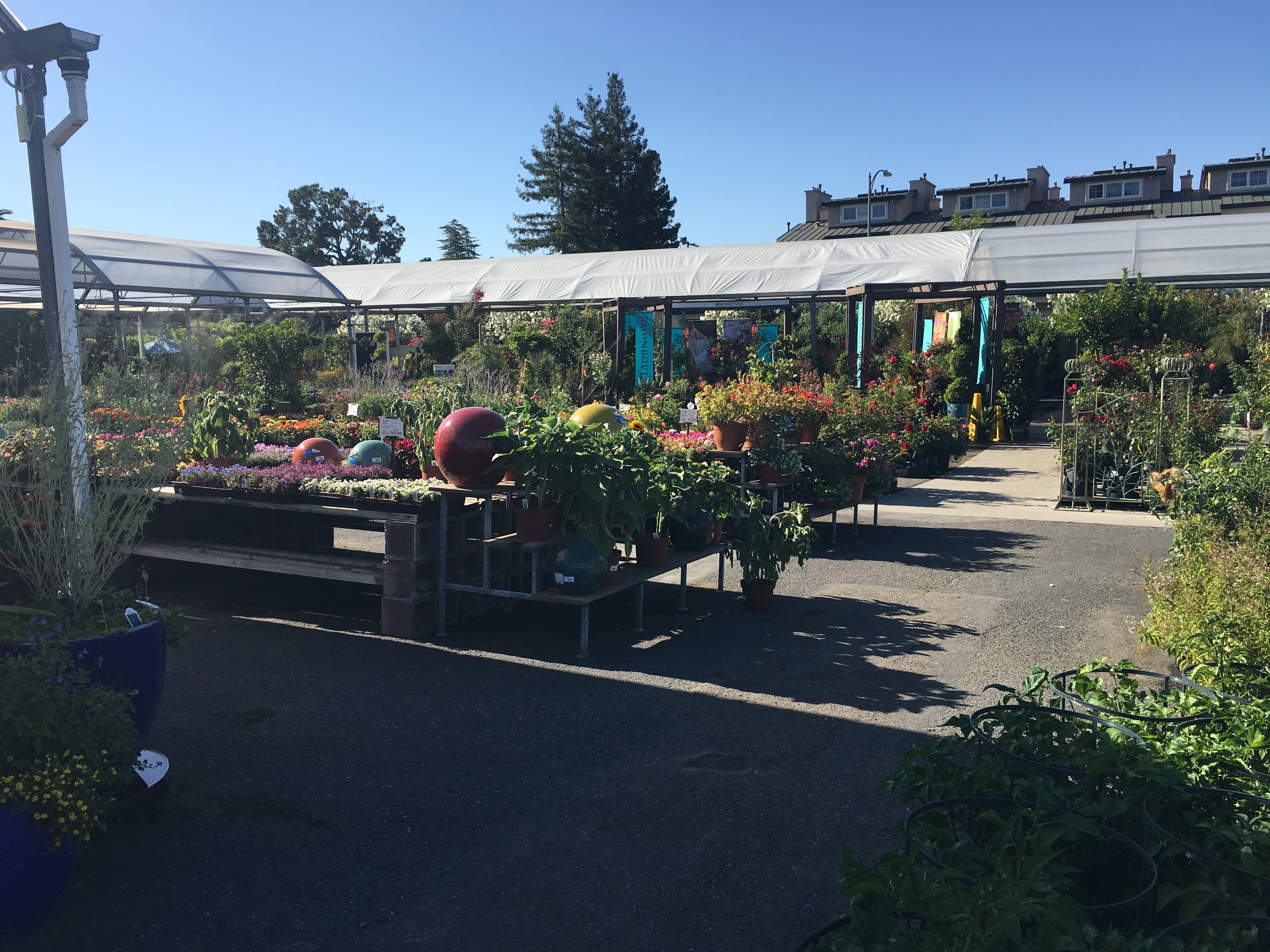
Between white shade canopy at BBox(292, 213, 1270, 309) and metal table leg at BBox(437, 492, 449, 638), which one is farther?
white shade canopy at BBox(292, 213, 1270, 309)

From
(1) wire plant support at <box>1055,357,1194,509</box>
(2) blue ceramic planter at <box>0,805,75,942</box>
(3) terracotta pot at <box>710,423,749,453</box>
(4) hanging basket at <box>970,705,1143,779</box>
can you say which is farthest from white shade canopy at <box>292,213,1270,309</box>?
(2) blue ceramic planter at <box>0,805,75,942</box>

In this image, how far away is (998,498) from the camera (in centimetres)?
1146

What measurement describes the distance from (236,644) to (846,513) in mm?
6864

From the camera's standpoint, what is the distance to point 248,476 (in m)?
6.10

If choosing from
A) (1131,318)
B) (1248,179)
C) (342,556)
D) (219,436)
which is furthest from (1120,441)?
(1248,179)

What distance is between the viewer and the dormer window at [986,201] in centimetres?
4300

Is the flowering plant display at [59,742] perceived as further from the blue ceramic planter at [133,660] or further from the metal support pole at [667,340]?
the metal support pole at [667,340]

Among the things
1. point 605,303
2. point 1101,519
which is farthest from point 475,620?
point 605,303

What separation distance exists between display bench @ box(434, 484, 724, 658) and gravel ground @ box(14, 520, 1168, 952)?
0.19 metres

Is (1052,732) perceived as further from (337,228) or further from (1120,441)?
(337,228)

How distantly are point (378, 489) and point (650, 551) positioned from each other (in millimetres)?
1699

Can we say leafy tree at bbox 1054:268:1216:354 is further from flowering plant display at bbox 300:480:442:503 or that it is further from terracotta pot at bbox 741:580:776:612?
flowering plant display at bbox 300:480:442:503

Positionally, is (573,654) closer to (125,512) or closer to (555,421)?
(555,421)

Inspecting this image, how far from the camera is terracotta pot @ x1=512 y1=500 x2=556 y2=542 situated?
548 cm
